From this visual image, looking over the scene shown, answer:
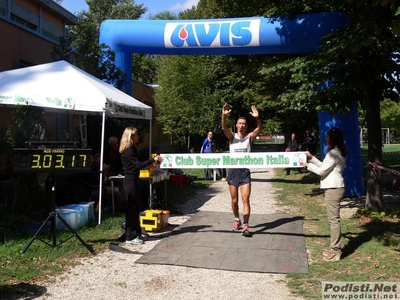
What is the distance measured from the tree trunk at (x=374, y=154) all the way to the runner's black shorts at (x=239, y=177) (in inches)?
113

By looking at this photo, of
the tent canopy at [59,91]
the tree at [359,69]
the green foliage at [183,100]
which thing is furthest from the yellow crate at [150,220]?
the green foliage at [183,100]

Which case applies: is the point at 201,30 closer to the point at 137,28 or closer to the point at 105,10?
the point at 137,28

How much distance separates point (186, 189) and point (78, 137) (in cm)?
362

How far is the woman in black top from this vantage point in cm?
657

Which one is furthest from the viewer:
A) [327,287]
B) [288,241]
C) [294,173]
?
[294,173]

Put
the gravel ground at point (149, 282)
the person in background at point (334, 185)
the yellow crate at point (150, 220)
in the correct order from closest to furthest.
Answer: the gravel ground at point (149, 282)
the person in background at point (334, 185)
the yellow crate at point (150, 220)

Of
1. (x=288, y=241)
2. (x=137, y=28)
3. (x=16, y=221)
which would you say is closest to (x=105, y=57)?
(x=137, y=28)

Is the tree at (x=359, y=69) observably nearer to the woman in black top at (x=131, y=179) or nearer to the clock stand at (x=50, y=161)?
the woman in black top at (x=131, y=179)

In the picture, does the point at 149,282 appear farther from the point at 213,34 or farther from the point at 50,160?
the point at 213,34

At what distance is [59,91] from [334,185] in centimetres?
509

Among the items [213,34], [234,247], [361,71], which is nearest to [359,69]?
[361,71]

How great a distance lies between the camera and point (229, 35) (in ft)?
34.8

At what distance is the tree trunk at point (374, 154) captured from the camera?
27.0 ft

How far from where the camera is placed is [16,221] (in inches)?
287
